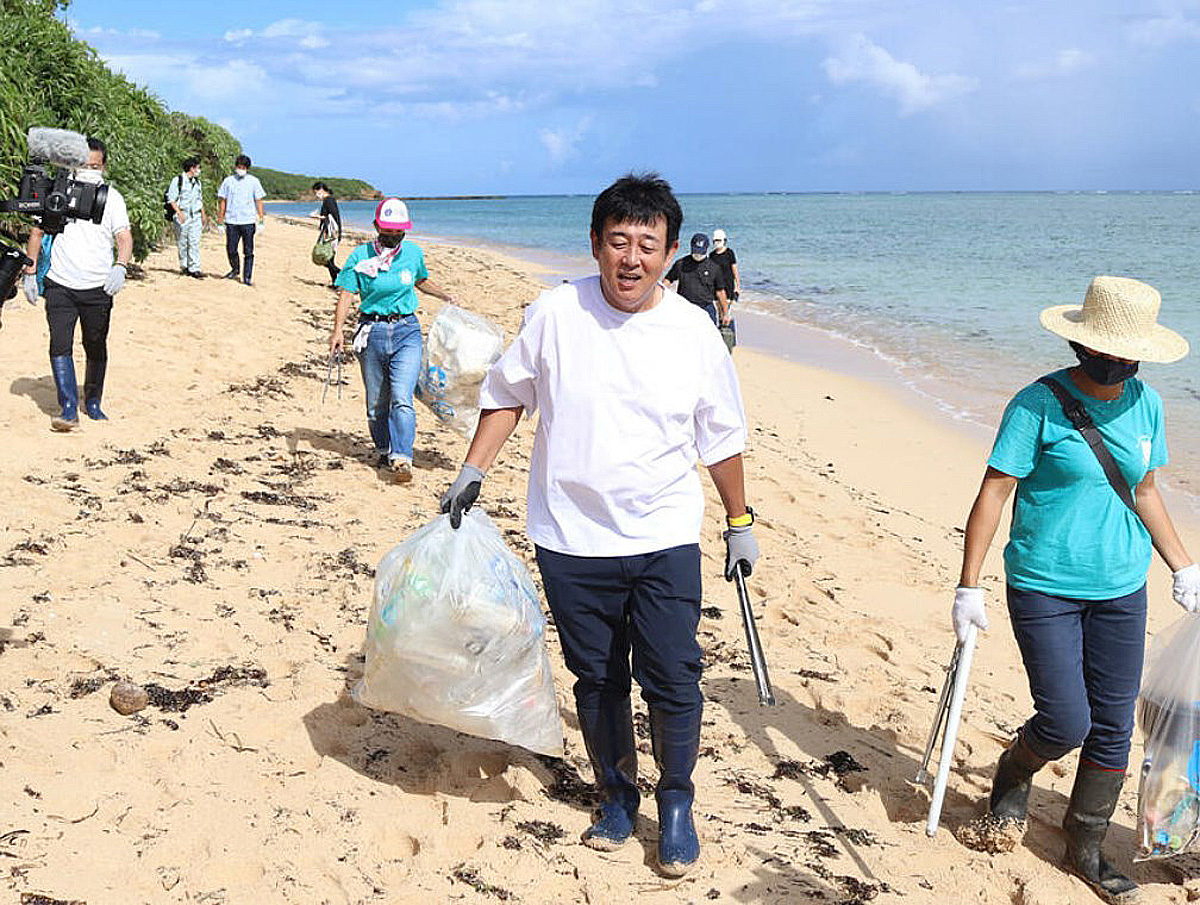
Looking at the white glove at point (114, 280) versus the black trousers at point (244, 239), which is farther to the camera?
the black trousers at point (244, 239)

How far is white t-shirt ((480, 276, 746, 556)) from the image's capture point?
2.83 meters

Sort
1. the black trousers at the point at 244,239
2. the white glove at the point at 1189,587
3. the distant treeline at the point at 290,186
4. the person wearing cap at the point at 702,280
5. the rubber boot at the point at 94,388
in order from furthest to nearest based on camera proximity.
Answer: the distant treeline at the point at 290,186, the black trousers at the point at 244,239, the person wearing cap at the point at 702,280, the rubber boot at the point at 94,388, the white glove at the point at 1189,587

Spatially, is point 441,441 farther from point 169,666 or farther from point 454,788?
point 454,788

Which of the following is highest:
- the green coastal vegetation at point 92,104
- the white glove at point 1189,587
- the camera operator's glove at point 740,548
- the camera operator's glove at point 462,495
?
the green coastal vegetation at point 92,104

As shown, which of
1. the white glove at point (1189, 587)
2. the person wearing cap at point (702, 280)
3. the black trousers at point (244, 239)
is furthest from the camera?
the black trousers at point (244, 239)

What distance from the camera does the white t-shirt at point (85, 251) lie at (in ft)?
21.2

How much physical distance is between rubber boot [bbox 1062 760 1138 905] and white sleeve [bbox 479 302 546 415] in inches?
75.0

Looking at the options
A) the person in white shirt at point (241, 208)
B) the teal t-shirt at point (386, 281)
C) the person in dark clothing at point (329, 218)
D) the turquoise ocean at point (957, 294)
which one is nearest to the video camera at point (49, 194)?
the teal t-shirt at point (386, 281)

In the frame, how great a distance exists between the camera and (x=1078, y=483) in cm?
303

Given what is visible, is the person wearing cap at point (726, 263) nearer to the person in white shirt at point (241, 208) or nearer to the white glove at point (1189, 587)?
the person in white shirt at point (241, 208)

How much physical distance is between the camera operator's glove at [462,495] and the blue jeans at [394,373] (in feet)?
10.6

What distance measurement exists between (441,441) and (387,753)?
408 centimetres

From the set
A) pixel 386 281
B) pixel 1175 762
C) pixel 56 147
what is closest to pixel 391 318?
pixel 386 281

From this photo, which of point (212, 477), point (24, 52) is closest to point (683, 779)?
point (212, 477)
